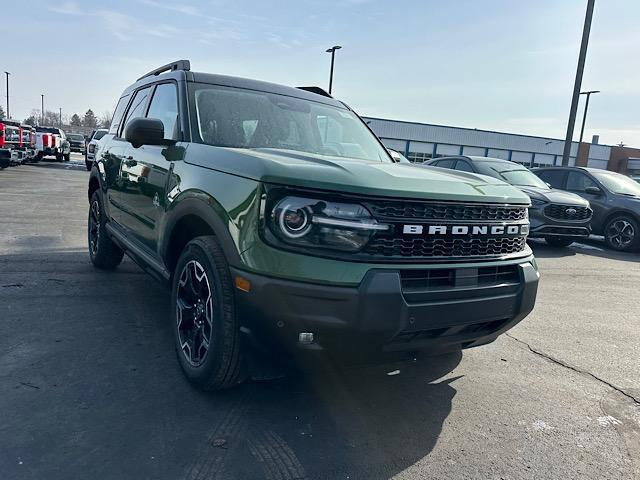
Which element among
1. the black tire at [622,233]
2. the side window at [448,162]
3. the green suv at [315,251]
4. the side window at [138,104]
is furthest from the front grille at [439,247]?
the black tire at [622,233]

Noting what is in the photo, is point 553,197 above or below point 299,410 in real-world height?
above

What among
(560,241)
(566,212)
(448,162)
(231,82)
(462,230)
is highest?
(231,82)

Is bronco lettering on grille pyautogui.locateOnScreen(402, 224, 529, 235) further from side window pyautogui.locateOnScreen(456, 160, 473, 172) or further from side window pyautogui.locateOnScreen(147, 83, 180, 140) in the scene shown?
side window pyautogui.locateOnScreen(456, 160, 473, 172)

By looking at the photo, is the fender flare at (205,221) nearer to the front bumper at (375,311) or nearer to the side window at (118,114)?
the front bumper at (375,311)

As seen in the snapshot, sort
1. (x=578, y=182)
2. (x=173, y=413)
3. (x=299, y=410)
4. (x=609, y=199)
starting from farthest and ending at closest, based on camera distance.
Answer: (x=578, y=182) → (x=609, y=199) → (x=299, y=410) → (x=173, y=413)

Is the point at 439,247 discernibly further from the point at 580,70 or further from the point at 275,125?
the point at 580,70

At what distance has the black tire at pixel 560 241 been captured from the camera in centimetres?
975

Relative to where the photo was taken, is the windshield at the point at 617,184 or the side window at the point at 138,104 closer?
the side window at the point at 138,104

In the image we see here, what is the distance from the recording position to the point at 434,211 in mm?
2531

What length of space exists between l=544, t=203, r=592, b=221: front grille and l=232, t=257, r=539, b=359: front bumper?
23.1ft

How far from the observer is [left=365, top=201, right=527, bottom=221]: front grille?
94.7 inches

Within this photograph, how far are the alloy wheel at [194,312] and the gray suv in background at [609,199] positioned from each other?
9.84 meters

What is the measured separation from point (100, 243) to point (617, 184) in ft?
34.0

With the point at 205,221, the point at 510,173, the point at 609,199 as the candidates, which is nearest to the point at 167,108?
the point at 205,221
